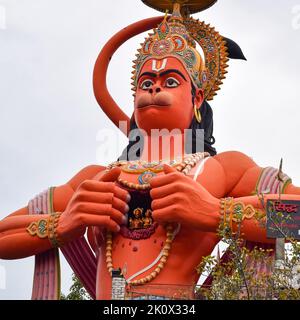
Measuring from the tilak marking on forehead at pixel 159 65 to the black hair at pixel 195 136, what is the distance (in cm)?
47

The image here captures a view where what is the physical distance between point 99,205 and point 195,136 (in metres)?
1.68

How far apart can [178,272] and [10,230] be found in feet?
7.13

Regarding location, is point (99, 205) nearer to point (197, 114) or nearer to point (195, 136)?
point (195, 136)

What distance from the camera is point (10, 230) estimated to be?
12383 millimetres

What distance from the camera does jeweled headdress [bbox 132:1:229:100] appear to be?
12.7 metres

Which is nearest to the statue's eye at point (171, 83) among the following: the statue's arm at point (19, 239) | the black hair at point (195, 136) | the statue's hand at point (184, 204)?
the black hair at point (195, 136)

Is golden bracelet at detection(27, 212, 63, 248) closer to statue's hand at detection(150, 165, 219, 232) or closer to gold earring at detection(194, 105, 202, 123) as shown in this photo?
statue's hand at detection(150, 165, 219, 232)

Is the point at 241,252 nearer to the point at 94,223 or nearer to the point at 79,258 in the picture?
the point at 94,223

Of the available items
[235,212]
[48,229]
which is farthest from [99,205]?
[235,212]

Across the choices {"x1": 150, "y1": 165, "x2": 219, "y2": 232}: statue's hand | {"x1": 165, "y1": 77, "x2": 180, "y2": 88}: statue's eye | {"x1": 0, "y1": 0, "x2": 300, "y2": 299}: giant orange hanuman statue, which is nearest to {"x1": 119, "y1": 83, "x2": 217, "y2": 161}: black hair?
{"x1": 0, "y1": 0, "x2": 300, "y2": 299}: giant orange hanuman statue

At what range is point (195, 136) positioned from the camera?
41.4ft

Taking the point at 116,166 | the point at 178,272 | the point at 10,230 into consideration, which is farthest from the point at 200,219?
the point at 10,230

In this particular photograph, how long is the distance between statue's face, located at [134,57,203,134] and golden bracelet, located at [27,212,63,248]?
1577 mm

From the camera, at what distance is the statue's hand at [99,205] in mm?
11641
